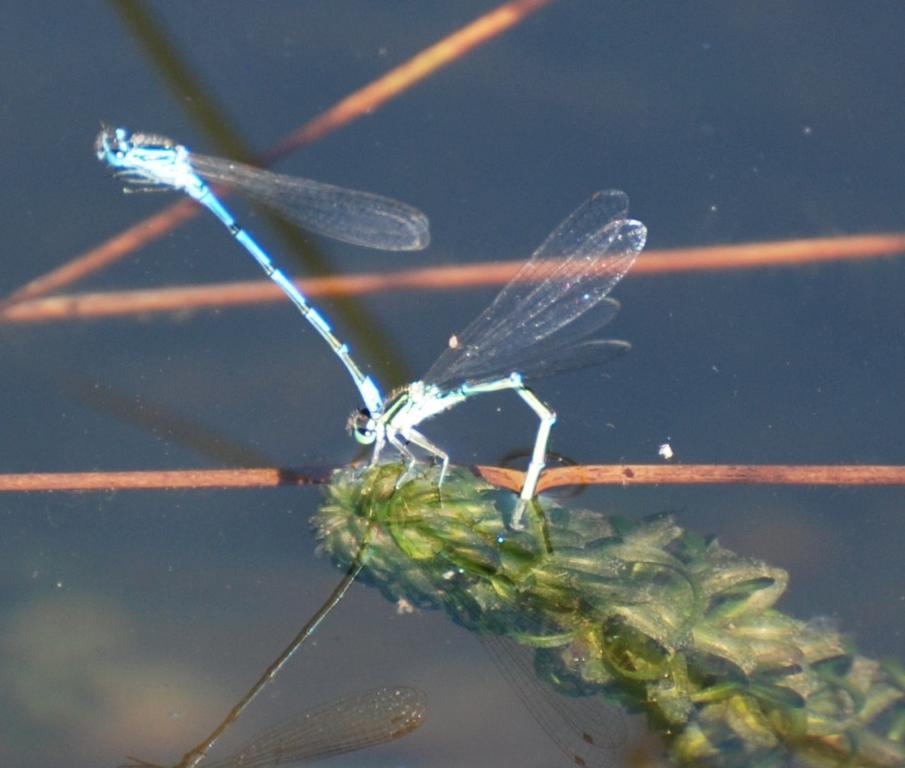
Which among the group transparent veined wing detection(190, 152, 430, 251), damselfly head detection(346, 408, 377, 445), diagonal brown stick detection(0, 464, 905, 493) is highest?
transparent veined wing detection(190, 152, 430, 251)

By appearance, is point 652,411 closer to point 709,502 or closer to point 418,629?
point 709,502

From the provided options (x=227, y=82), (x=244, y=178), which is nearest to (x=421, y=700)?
(x=244, y=178)

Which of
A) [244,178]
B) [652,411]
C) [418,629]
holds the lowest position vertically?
[418,629]

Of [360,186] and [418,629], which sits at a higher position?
[360,186]

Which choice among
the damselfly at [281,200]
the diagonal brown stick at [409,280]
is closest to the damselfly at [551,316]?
the diagonal brown stick at [409,280]

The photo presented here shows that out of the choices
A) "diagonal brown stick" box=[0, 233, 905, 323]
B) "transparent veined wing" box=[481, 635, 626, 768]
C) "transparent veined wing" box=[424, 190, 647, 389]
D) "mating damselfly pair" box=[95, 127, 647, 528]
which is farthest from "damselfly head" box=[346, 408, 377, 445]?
"transparent veined wing" box=[481, 635, 626, 768]

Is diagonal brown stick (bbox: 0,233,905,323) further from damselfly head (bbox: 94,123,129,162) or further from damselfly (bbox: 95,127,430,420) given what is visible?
damselfly head (bbox: 94,123,129,162)
